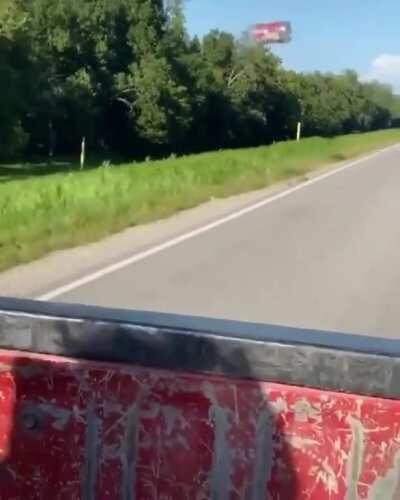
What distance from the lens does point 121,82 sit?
6103 centimetres

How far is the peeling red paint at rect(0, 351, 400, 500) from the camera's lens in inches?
80.7

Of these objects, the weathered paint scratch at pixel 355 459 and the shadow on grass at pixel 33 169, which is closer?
the weathered paint scratch at pixel 355 459

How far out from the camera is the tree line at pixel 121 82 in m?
49.5

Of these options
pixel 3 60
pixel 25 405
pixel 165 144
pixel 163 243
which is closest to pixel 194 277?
pixel 163 243

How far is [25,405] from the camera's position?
2266 mm

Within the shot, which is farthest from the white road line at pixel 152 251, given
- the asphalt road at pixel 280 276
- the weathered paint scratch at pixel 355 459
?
the weathered paint scratch at pixel 355 459

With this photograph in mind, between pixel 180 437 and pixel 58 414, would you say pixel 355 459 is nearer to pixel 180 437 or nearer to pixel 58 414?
pixel 180 437

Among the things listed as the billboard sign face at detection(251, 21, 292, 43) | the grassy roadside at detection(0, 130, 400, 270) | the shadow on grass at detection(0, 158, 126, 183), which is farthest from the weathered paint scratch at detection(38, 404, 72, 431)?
the billboard sign face at detection(251, 21, 292, 43)

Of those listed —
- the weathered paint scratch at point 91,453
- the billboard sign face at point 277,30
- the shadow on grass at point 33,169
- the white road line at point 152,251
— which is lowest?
the shadow on grass at point 33,169

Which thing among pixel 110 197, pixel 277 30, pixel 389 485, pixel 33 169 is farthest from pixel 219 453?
pixel 277 30

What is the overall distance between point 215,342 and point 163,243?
11.8 meters

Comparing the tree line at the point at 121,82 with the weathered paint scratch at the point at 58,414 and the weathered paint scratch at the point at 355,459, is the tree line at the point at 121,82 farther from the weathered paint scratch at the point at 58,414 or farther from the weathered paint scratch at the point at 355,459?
the weathered paint scratch at the point at 355,459

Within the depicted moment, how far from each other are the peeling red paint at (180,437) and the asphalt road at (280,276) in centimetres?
652

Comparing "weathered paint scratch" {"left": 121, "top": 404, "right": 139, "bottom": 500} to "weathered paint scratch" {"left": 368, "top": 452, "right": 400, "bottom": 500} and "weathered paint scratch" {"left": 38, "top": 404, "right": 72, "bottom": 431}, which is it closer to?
"weathered paint scratch" {"left": 38, "top": 404, "right": 72, "bottom": 431}
